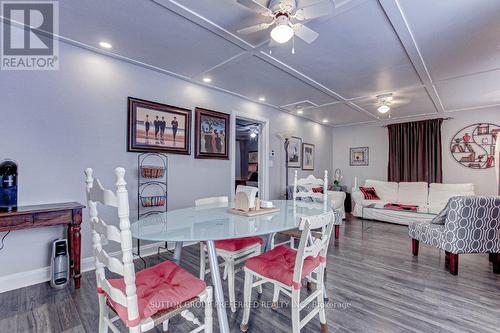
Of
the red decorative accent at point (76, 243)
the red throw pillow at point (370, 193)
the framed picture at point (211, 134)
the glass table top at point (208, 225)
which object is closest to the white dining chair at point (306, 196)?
the glass table top at point (208, 225)

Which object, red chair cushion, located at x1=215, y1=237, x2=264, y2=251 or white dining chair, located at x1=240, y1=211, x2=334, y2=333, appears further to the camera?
red chair cushion, located at x1=215, y1=237, x2=264, y2=251

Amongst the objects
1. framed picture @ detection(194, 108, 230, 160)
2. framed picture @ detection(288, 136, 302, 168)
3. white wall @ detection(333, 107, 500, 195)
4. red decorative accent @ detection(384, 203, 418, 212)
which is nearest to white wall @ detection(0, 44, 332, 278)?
framed picture @ detection(194, 108, 230, 160)

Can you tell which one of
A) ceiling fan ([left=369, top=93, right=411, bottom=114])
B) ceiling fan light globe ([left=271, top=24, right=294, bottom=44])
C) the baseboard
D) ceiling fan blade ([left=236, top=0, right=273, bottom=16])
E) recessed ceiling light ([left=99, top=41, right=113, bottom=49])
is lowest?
the baseboard

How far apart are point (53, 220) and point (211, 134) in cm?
220

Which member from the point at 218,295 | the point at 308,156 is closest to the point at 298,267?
the point at 218,295

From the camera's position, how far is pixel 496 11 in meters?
1.83

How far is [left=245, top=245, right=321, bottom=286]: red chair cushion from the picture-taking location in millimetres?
1484


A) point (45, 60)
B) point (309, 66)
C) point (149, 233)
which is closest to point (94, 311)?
point (149, 233)

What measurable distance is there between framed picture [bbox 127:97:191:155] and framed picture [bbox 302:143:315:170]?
10.5ft

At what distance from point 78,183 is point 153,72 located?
5.37 ft

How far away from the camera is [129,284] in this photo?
1.01 meters

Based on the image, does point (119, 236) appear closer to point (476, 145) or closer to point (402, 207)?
point (402, 207)

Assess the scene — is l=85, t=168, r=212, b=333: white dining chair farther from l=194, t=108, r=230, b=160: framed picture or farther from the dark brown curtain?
the dark brown curtain

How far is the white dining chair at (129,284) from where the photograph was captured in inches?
39.0
